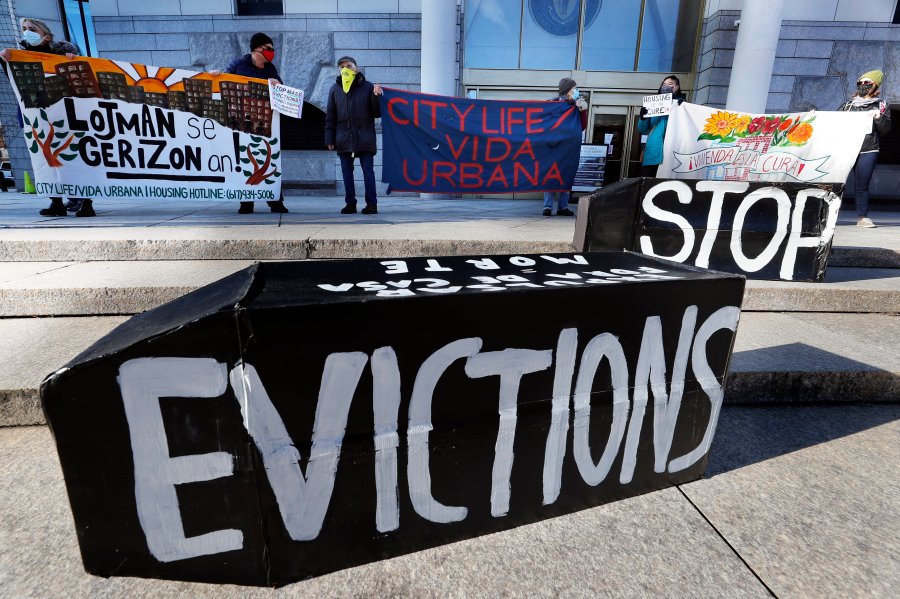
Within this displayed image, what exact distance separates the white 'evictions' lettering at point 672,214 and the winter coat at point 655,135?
2.65 meters

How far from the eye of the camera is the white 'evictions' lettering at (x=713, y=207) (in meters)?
3.01

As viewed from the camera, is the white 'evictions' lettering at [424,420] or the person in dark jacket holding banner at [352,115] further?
the person in dark jacket holding banner at [352,115]

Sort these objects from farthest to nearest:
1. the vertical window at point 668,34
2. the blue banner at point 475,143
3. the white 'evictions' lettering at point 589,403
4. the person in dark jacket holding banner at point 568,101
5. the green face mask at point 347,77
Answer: the vertical window at point 668,34, the person in dark jacket holding banner at point 568,101, the blue banner at point 475,143, the green face mask at point 347,77, the white 'evictions' lettering at point 589,403

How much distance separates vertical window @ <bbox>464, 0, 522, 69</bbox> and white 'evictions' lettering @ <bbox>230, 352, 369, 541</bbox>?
9704 millimetres

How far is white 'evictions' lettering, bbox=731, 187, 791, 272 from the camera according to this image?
119 inches

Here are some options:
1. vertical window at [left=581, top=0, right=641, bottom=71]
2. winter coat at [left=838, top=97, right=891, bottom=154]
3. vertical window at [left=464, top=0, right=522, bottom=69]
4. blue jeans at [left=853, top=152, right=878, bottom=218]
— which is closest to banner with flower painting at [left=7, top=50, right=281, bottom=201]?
vertical window at [left=464, top=0, right=522, bottom=69]

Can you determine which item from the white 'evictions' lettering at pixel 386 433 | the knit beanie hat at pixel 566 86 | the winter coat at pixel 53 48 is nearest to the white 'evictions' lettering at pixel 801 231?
the white 'evictions' lettering at pixel 386 433

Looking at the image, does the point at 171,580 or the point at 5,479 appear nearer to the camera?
the point at 171,580

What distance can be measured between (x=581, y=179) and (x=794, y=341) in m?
7.04

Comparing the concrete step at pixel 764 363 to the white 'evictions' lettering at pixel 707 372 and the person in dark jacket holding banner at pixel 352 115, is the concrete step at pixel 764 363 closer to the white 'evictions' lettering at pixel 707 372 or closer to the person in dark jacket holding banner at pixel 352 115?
the white 'evictions' lettering at pixel 707 372

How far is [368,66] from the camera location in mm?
8945

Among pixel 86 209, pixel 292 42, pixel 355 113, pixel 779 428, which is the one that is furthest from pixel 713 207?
pixel 292 42

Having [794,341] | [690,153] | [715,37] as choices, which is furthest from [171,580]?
[715,37]

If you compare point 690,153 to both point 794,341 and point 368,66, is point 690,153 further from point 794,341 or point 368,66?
point 368,66
